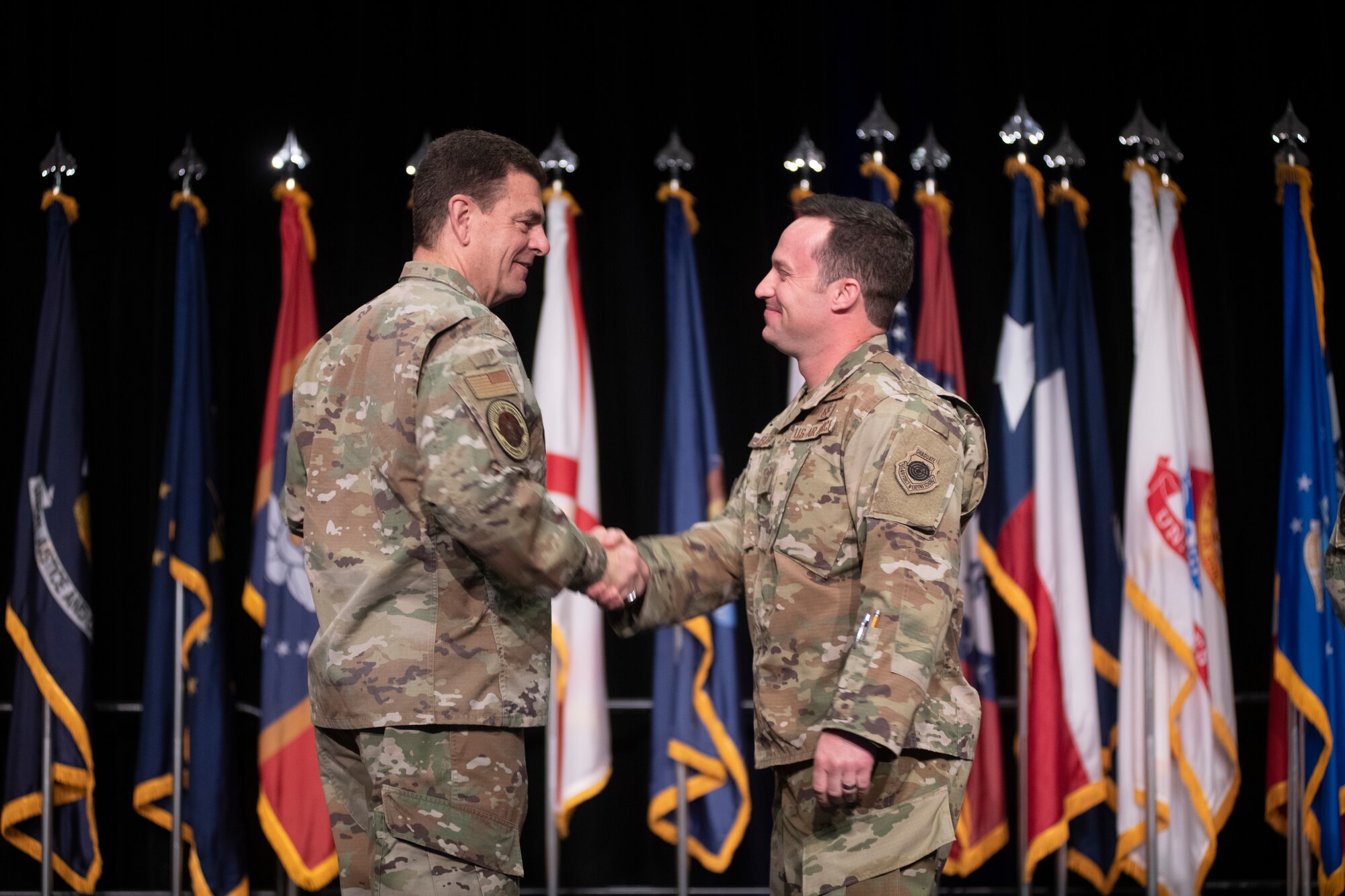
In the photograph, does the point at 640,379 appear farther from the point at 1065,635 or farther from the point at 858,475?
the point at 858,475

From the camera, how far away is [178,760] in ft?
11.9

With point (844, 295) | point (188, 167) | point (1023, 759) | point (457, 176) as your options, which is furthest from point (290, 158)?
point (1023, 759)

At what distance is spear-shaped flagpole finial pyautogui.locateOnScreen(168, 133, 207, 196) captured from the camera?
3736 mm

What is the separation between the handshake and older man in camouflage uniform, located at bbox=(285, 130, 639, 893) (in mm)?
89

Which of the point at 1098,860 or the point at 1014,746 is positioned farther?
the point at 1014,746

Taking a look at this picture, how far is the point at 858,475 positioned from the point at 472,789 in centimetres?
81

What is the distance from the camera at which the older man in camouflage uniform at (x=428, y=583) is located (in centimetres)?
195

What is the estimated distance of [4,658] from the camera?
411 cm

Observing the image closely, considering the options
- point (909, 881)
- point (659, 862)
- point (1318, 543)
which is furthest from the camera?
point (659, 862)

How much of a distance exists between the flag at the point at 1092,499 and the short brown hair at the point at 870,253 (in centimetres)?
173

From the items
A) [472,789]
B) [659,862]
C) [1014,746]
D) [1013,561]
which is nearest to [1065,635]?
[1013,561]

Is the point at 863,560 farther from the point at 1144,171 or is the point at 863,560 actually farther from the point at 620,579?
the point at 1144,171

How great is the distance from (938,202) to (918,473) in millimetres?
2029

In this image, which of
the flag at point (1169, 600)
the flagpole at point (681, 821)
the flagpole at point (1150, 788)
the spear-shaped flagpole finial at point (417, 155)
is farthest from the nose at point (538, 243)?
the flagpole at point (1150, 788)
